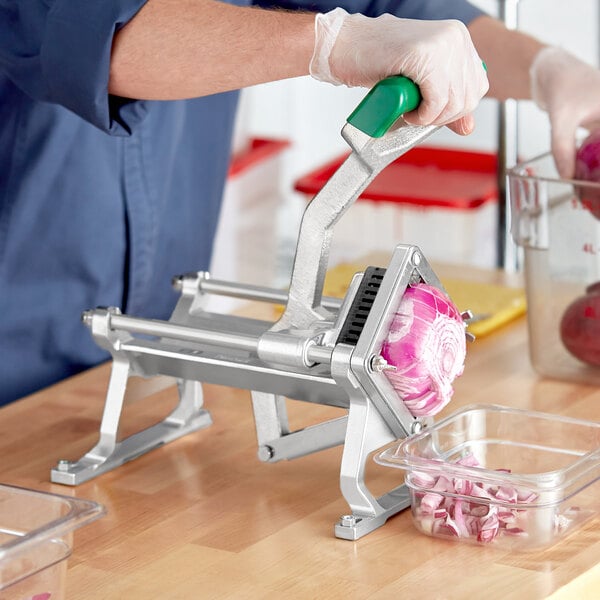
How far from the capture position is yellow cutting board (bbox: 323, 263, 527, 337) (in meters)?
1.79

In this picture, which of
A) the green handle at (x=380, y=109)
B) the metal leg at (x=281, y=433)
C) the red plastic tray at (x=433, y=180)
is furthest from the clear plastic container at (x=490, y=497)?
the red plastic tray at (x=433, y=180)

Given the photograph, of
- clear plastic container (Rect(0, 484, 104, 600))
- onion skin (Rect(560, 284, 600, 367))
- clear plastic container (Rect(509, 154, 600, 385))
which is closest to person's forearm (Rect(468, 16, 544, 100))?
clear plastic container (Rect(509, 154, 600, 385))

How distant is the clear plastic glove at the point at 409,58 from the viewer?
1.16 metres

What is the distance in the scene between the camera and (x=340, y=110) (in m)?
3.99

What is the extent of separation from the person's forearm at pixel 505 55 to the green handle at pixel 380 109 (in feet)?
2.22

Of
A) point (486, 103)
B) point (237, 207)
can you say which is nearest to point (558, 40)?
point (486, 103)

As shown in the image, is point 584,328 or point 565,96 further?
point 565,96

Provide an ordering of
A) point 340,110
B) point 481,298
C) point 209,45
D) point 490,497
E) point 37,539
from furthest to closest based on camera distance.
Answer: point 340,110 → point 481,298 → point 209,45 → point 490,497 → point 37,539

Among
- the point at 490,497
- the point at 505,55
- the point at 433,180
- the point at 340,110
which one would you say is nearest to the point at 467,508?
the point at 490,497

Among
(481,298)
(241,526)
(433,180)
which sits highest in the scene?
(433,180)

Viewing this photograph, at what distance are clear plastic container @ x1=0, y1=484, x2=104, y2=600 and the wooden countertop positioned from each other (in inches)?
3.3

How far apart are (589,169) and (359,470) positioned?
57 cm

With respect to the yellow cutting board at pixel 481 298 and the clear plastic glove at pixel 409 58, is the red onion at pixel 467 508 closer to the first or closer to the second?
the clear plastic glove at pixel 409 58

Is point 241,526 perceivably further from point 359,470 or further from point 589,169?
point 589,169
